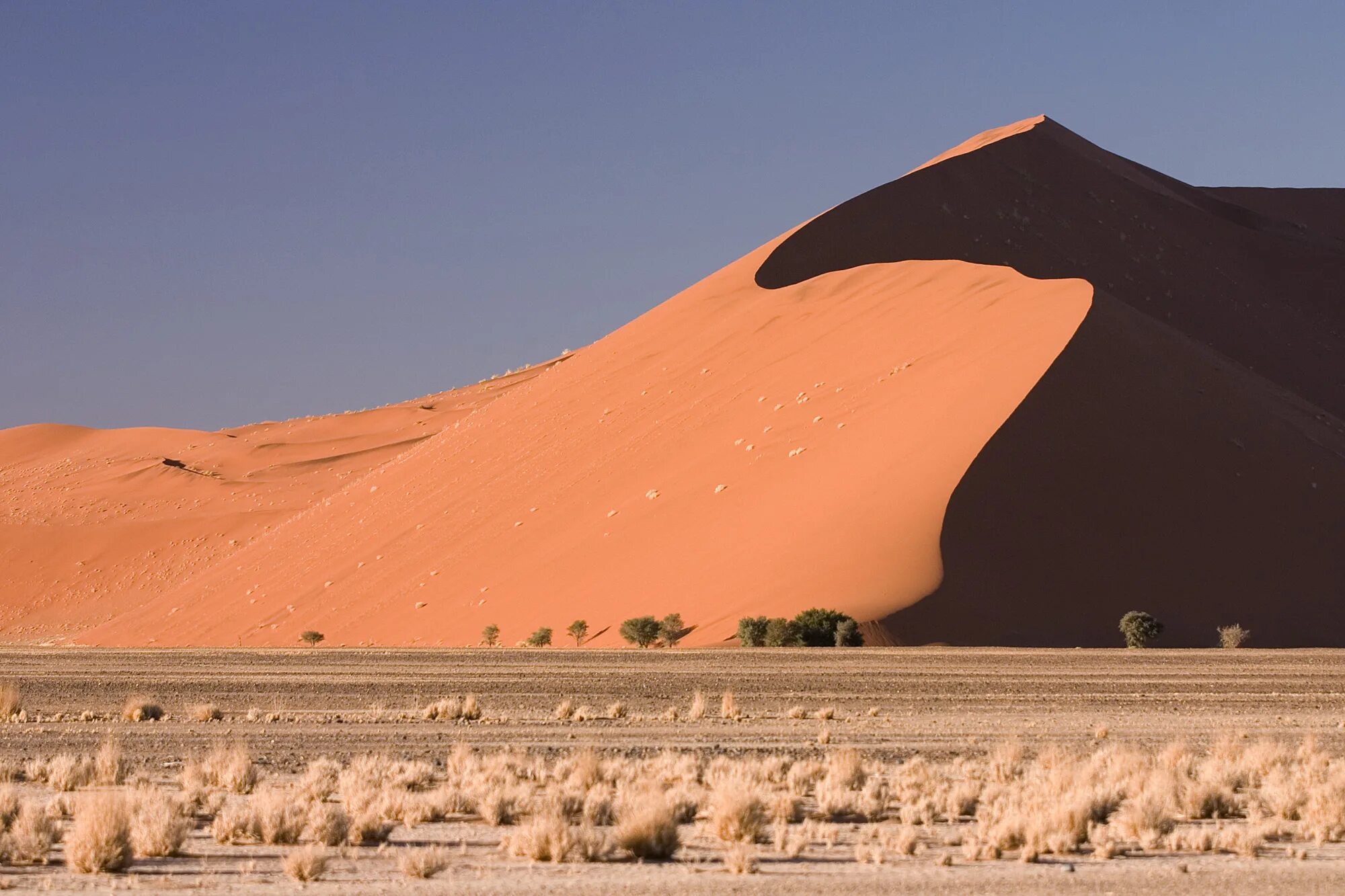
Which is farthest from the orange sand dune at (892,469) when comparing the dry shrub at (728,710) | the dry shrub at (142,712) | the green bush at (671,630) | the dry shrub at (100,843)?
the dry shrub at (100,843)

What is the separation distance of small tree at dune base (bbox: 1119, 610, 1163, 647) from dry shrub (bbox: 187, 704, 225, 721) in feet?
69.7

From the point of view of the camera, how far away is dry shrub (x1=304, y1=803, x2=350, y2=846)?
10.2 metres

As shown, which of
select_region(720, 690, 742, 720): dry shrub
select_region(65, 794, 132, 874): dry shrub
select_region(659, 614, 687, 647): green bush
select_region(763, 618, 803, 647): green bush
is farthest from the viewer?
select_region(659, 614, 687, 647): green bush

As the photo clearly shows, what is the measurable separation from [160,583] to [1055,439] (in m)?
43.8

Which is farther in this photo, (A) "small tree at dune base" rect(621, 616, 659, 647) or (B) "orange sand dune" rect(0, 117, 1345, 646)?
(B) "orange sand dune" rect(0, 117, 1345, 646)

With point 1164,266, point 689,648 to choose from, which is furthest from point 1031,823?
point 1164,266

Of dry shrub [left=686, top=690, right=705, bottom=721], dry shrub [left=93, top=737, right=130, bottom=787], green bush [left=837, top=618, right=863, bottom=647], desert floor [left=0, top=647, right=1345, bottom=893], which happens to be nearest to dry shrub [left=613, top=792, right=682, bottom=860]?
desert floor [left=0, top=647, right=1345, bottom=893]

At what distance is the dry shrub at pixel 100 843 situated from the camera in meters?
9.30

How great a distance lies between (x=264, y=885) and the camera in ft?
29.6

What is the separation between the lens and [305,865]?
911 cm

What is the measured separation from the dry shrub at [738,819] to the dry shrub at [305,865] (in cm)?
269

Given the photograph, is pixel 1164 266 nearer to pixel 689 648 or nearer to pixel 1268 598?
pixel 1268 598

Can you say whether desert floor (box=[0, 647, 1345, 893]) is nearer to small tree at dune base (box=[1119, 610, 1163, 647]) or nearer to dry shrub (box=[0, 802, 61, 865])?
dry shrub (box=[0, 802, 61, 865])

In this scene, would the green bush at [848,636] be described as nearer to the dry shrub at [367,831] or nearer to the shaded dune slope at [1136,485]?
the shaded dune slope at [1136,485]
